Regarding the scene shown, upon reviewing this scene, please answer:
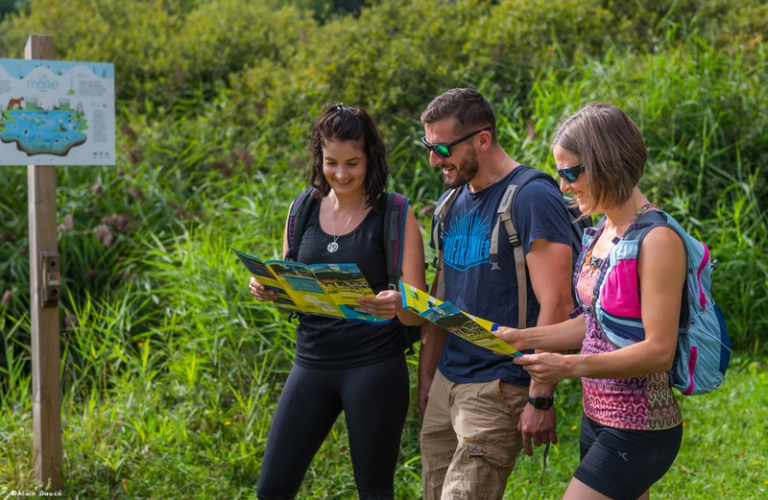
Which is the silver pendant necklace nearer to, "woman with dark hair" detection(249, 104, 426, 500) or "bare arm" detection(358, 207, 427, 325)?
"woman with dark hair" detection(249, 104, 426, 500)

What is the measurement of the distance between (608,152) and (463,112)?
682 millimetres

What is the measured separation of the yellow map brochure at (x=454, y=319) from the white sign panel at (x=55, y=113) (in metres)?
2.43

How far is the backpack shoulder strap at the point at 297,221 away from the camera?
333 centimetres

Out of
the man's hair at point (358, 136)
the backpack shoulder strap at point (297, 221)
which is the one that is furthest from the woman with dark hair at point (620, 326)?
the backpack shoulder strap at point (297, 221)

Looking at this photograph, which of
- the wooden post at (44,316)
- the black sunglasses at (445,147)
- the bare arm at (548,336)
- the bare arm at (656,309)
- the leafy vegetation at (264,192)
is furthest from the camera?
the leafy vegetation at (264,192)

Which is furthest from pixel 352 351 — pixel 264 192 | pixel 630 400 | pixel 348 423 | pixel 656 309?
pixel 264 192

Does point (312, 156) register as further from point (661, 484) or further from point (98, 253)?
point (98, 253)

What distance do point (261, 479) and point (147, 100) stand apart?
5.96 m

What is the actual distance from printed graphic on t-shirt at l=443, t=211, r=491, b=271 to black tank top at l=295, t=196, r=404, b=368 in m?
0.28

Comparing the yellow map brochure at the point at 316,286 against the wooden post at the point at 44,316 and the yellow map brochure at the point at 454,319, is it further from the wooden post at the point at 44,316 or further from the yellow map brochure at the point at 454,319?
the wooden post at the point at 44,316

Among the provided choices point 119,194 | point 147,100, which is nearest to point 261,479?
point 119,194

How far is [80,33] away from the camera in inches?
386

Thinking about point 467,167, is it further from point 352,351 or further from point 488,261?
point 352,351

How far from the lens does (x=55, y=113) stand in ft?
13.4
